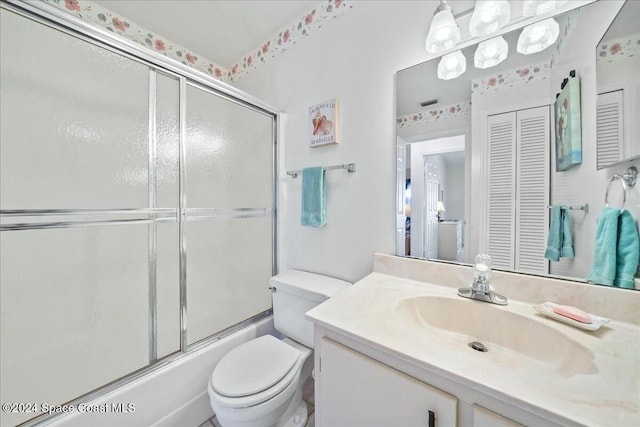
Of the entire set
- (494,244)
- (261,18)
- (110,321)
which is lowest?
(110,321)

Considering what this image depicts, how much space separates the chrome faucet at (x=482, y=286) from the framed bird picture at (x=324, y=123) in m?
0.95

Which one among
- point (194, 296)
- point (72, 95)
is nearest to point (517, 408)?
point (194, 296)

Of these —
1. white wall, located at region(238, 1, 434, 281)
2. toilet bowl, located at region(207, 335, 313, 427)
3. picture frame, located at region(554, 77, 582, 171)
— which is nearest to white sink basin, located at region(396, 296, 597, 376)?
white wall, located at region(238, 1, 434, 281)

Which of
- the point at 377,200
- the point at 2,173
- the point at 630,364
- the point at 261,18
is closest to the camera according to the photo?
the point at 630,364

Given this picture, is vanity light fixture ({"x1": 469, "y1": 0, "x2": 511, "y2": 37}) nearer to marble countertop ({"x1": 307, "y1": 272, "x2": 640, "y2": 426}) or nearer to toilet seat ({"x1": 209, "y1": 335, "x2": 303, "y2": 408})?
marble countertop ({"x1": 307, "y1": 272, "x2": 640, "y2": 426})

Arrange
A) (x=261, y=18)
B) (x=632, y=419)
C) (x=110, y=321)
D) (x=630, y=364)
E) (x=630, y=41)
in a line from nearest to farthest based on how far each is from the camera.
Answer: (x=632, y=419)
(x=630, y=364)
(x=630, y=41)
(x=110, y=321)
(x=261, y=18)

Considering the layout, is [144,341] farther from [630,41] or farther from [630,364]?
[630,41]

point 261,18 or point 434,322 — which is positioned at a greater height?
point 261,18

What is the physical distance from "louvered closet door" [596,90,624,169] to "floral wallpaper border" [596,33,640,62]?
4.1 inches

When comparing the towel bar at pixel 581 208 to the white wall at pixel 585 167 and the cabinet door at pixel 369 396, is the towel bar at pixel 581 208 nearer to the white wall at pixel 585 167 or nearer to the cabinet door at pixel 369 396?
the white wall at pixel 585 167

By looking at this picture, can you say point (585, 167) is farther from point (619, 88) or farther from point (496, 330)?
point (496, 330)

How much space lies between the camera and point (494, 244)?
3.07ft

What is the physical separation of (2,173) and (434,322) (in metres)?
1.69

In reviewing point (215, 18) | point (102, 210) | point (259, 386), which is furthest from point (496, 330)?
point (215, 18)
